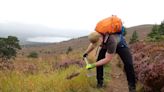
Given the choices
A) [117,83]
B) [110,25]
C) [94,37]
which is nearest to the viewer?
[110,25]

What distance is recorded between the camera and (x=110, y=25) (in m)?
7.43

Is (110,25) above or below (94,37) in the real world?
above

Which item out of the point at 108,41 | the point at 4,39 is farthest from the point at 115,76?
the point at 4,39

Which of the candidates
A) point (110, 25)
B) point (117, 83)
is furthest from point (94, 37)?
point (117, 83)

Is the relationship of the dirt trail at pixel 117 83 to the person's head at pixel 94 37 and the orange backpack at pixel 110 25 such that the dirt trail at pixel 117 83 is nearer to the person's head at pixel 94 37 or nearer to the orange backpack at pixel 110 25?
the person's head at pixel 94 37

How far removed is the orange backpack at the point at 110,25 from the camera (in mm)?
7397

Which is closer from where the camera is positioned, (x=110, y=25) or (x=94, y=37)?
(x=110, y=25)

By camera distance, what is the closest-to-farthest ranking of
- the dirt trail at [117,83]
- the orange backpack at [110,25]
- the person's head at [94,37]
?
the orange backpack at [110,25]
the person's head at [94,37]
the dirt trail at [117,83]

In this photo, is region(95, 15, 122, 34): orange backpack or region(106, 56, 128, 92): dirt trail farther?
region(106, 56, 128, 92): dirt trail

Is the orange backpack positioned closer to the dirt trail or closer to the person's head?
the person's head

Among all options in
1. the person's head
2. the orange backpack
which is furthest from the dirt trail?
the orange backpack

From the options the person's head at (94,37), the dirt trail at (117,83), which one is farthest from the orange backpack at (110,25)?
the dirt trail at (117,83)

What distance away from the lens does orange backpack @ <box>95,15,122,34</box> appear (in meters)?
7.40

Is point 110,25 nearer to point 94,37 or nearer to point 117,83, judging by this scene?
point 94,37
